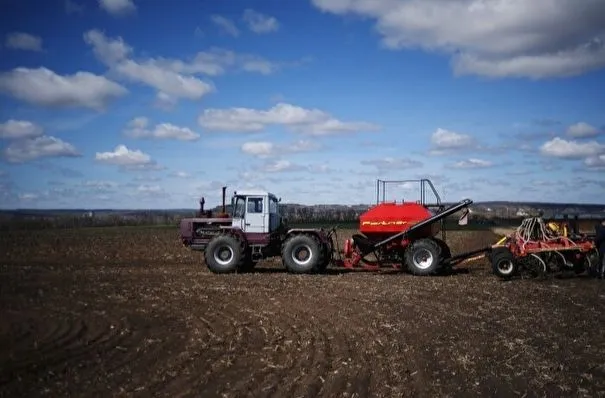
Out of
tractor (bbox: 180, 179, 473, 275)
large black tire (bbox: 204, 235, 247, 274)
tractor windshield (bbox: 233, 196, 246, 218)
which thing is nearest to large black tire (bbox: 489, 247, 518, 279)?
tractor (bbox: 180, 179, 473, 275)

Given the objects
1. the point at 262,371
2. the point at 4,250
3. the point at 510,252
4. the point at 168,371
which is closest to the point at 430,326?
the point at 262,371

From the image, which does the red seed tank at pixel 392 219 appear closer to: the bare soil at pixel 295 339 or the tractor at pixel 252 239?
the tractor at pixel 252 239

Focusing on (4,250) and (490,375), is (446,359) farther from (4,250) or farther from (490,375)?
(4,250)

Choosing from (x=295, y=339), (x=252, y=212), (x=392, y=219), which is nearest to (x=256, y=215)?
(x=252, y=212)

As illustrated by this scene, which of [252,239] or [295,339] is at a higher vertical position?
[252,239]

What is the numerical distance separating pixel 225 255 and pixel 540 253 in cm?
1033

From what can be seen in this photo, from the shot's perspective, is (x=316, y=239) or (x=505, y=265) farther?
(x=316, y=239)

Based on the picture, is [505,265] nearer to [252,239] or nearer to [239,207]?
[252,239]

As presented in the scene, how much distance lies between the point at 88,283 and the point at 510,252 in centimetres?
1260

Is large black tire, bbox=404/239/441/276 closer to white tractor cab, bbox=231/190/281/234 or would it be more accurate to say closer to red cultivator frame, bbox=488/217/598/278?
red cultivator frame, bbox=488/217/598/278

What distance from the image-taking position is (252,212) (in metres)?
18.9

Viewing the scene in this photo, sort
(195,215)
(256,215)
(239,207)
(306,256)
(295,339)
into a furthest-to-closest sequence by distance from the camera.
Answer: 1. (195,215)
2. (239,207)
3. (256,215)
4. (306,256)
5. (295,339)

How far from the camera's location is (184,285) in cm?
1474

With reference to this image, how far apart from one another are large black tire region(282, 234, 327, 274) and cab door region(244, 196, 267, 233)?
46.9 inches
